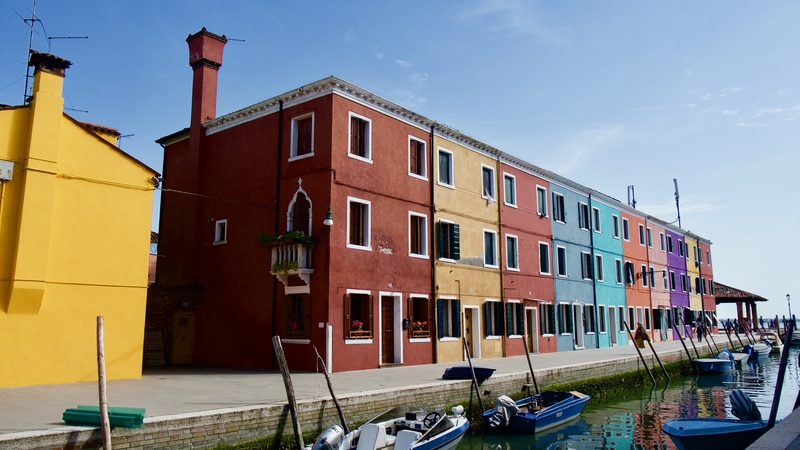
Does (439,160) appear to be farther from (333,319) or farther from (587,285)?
(587,285)

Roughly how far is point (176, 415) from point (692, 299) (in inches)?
1720

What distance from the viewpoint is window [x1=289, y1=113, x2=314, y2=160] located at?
1788 centimetres

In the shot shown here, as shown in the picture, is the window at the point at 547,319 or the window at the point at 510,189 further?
the window at the point at 547,319

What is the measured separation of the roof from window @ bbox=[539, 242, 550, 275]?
3117 centimetres

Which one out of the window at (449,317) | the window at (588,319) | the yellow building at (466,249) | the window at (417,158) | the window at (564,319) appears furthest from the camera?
the window at (588,319)

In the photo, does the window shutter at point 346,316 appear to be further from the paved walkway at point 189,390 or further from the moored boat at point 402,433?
the moored boat at point 402,433

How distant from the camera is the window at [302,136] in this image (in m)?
17.9

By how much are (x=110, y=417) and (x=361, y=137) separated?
11985 mm

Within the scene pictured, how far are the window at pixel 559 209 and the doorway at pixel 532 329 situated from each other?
5439mm

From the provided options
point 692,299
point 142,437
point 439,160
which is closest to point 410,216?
point 439,160

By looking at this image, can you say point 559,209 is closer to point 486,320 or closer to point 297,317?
point 486,320

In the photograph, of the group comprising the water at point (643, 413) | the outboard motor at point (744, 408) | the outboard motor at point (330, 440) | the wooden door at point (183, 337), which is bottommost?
the water at point (643, 413)

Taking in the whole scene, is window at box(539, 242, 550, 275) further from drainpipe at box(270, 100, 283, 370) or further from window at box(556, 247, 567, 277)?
drainpipe at box(270, 100, 283, 370)

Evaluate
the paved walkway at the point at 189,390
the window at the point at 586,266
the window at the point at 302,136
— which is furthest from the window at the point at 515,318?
the window at the point at 302,136
